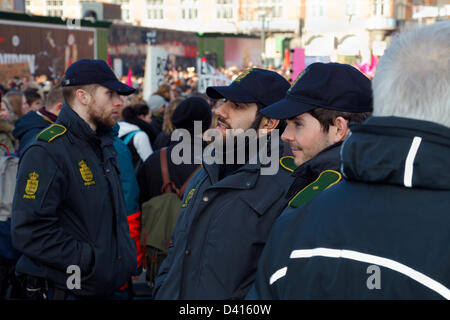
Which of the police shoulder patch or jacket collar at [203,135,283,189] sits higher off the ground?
the police shoulder patch

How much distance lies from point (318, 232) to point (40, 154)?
199cm

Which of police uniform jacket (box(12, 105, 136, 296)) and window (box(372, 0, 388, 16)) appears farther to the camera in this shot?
window (box(372, 0, 388, 16))

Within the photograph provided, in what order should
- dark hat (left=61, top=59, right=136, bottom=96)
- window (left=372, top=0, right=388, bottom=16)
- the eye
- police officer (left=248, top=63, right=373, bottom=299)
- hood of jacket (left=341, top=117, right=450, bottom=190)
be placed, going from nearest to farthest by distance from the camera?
hood of jacket (left=341, top=117, right=450, bottom=190) → police officer (left=248, top=63, right=373, bottom=299) → the eye → dark hat (left=61, top=59, right=136, bottom=96) → window (left=372, top=0, right=388, bottom=16)

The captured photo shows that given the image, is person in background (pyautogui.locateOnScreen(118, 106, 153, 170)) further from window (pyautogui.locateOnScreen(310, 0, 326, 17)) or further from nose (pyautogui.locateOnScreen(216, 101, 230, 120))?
window (pyautogui.locateOnScreen(310, 0, 326, 17))

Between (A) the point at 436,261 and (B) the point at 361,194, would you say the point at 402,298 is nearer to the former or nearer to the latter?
(A) the point at 436,261

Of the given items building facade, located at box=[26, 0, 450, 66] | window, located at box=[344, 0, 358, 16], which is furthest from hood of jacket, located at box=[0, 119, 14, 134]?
window, located at box=[344, 0, 358, 16]

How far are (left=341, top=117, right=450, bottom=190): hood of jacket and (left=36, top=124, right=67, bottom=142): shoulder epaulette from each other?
207cm

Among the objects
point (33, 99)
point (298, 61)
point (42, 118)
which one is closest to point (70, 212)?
point (42, 118)

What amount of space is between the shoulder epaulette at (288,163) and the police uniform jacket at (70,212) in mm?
1098

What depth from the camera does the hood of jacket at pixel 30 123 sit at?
4.43m

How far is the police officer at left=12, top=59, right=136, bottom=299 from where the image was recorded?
2.88 meters

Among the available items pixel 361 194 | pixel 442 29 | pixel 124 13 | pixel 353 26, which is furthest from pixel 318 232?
pixel 124 13

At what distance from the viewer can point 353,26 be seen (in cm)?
4275

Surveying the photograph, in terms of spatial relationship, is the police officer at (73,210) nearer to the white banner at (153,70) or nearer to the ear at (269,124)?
the ear at (269,124)
